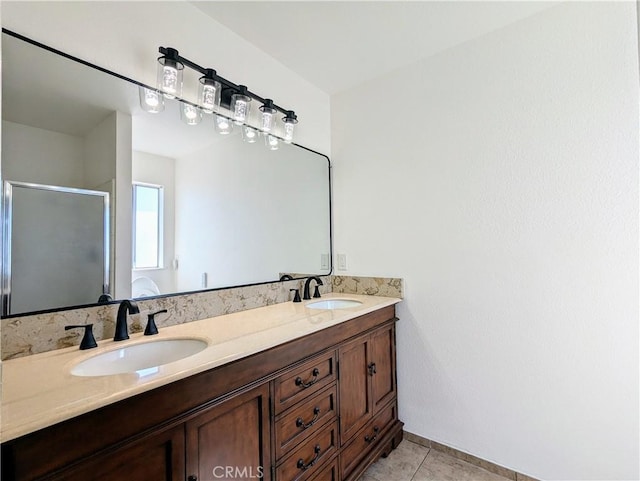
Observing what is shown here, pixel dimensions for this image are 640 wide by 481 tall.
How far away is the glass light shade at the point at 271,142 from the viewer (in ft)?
6.27

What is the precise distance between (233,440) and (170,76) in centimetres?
149

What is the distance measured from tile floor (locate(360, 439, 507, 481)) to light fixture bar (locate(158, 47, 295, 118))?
7.13ft

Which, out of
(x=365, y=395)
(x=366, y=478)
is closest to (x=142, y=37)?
(x=365, y=395)

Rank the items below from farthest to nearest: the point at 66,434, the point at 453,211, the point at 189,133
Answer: the point at 453,211
the point at 189,133
the point at 66,434

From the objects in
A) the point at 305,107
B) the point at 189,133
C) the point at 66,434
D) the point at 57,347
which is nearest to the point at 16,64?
the point at 189,133

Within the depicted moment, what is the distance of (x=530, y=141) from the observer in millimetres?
1599

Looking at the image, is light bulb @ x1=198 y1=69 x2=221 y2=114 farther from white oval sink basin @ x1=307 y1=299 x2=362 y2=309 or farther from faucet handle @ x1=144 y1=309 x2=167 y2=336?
white oval sink basin @ x1=307 y1=299 x2=362 y2=309

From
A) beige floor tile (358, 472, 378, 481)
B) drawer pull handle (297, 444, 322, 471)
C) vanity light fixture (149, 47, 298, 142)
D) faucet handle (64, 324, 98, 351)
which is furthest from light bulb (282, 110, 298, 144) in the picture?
beige floor tile (358, 472, 378, 481)

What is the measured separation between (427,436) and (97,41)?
263 centimetres

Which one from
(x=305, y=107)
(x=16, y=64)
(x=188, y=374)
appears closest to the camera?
(x=188, y=374)

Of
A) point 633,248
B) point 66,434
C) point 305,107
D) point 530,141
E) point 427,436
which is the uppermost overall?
point 305,107

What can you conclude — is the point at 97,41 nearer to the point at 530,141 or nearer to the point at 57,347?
the point at 57,347

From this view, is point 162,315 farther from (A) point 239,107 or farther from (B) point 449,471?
(B) point 449,471

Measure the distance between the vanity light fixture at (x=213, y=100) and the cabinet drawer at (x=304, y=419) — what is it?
1416 mm
